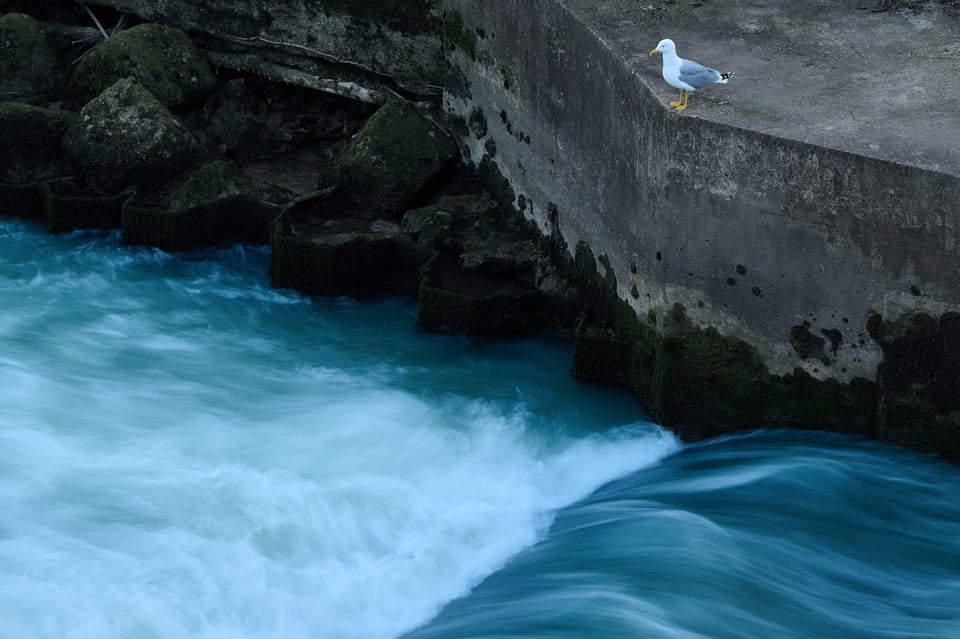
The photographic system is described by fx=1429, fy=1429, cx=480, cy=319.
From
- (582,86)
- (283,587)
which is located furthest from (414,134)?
(283,587)

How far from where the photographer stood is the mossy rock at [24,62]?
12.2 m

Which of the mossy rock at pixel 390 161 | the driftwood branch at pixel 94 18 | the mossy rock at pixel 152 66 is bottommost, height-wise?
the mossy rock at pixel 390 161

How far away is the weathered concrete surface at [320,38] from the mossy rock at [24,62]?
728 mm

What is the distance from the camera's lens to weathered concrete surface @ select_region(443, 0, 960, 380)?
25.2 feet

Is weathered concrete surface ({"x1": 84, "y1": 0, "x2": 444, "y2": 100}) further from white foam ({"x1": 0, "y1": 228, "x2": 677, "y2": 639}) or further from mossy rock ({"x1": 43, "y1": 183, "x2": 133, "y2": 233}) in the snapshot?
white foam ({"x1": 0, "y1": 228, "x2": 677, "y2": 639})

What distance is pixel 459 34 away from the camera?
11.0m

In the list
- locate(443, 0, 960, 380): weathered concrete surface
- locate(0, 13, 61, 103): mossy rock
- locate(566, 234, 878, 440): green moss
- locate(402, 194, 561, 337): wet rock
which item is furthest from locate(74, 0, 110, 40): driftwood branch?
locate(566, 234, 878, 440): green moss

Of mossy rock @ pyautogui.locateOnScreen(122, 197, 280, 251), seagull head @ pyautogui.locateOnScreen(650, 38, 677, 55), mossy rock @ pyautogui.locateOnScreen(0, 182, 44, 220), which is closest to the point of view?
seagull head @ pyautogui.locateOnScreen(650, 38, 677, 55)

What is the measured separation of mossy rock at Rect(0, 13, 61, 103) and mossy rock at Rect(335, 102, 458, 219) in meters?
2.99

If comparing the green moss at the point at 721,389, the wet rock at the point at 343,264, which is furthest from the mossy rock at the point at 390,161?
the green moss at the point at 721,389

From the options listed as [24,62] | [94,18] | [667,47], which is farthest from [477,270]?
[94,18]

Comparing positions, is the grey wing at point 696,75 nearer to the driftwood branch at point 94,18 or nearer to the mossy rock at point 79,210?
the mossy rock at point 79,210

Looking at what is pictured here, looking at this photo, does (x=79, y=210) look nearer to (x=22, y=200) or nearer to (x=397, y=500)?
(x=22, y=200)

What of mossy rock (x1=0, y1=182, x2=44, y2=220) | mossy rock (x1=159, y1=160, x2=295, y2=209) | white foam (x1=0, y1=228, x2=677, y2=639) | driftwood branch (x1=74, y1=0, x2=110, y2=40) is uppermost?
driftwood branch (x1=74, y1=0, x2=110, y2=40)
